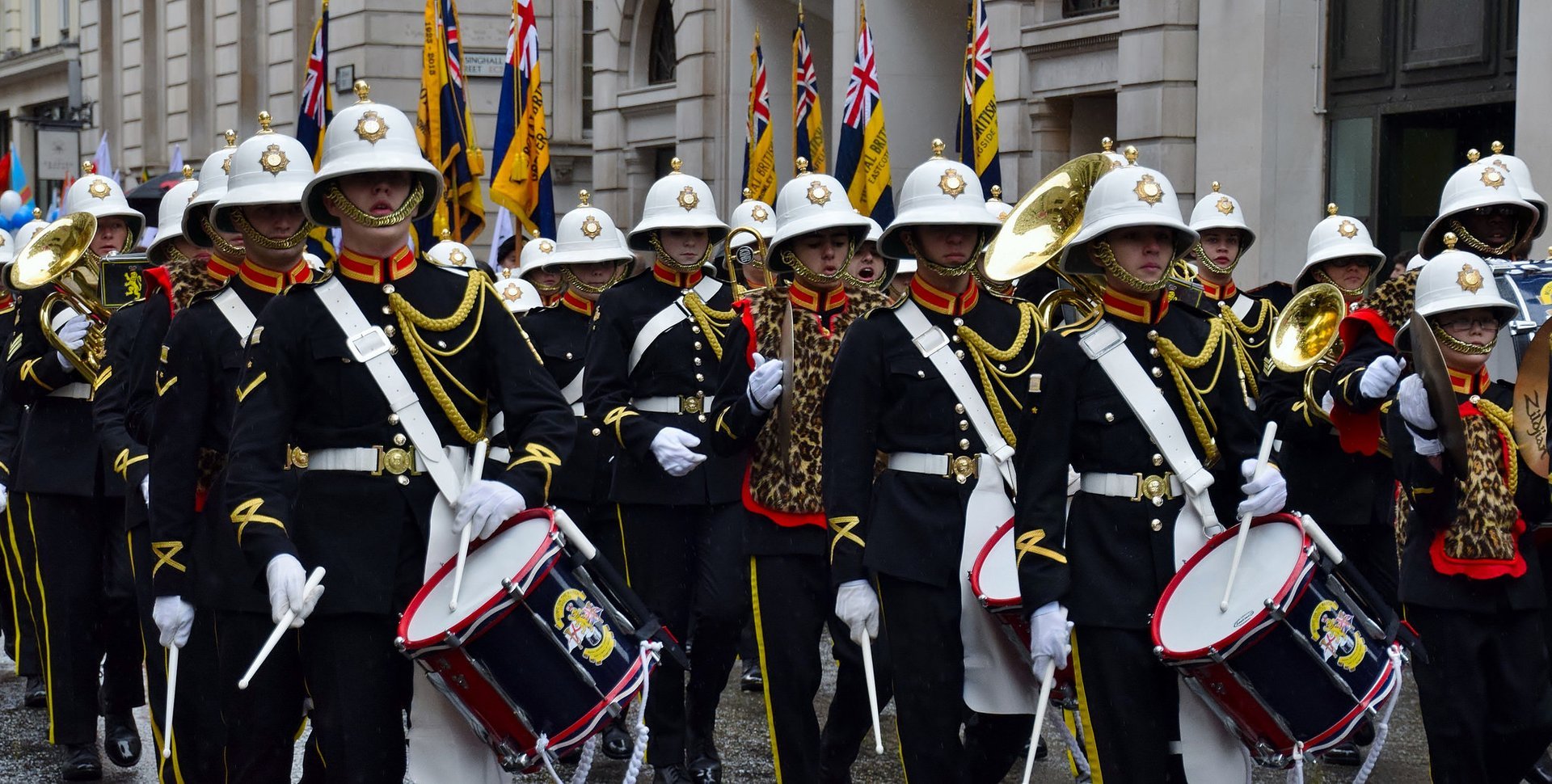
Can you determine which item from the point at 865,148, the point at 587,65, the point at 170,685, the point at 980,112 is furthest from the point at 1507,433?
the point at 587,65

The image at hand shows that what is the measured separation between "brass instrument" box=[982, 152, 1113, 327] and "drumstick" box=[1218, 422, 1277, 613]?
1.07 metres

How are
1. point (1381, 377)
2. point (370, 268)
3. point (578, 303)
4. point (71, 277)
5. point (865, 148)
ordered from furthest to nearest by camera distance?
1. point (865, 148)
2. point (578, 303)
3. point (71, 277)
4. point (1381, 377)
5. point (370, 268)

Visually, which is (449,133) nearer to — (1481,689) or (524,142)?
(524,142)

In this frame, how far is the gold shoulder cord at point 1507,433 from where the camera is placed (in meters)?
6.66

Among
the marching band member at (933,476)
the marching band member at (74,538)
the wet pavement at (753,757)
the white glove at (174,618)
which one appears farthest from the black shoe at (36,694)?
the marching band member at (933,476)

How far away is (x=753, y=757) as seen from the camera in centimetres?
866

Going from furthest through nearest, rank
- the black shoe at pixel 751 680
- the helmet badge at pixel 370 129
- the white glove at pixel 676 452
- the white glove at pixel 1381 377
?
the black shoe at pixel 751 680 → the white glove at pixel 676 452 → the white glove at pixel 1381 377 → the helmet badge at pixel 370 129

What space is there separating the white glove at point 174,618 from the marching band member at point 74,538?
241 centimetres

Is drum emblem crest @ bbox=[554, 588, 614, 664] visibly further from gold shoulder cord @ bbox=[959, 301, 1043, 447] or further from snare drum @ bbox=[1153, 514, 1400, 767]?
gold shoulder cord @ bbox=[959, 301, 1043, 447]

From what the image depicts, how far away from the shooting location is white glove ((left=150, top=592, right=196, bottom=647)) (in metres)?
6.26

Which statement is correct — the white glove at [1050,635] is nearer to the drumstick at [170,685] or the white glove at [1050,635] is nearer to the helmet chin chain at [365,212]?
the helmet chin chain at [365,212]

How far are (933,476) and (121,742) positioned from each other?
13.5ft

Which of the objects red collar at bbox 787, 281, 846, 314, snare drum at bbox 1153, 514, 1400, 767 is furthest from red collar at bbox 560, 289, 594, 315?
snare drum at bbox 1153, 514, 1400, 767

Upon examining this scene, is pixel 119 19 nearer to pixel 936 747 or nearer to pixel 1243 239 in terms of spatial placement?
pixel 1243 239
